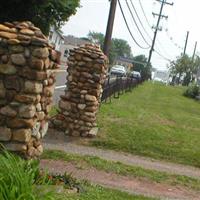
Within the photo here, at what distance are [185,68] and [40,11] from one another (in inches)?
2593

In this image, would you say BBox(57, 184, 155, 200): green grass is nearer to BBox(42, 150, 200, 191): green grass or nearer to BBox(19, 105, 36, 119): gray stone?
BBox(19, 105, 36, 119): gray stone

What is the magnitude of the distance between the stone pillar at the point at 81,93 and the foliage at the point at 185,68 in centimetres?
7684

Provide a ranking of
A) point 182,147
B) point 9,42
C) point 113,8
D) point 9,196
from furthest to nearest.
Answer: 1. point 113,8
2. point 182,147
3. point 9,42
4. point 9,196

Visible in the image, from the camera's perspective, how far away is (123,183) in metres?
9.59

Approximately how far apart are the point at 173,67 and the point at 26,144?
8976 centimetres

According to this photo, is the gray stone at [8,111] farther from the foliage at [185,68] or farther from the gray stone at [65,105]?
the foliage at [185,68]

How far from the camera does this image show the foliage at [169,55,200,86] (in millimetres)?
91375

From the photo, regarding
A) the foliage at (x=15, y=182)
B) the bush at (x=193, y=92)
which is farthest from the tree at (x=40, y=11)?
the foliage at (x=15, y=182)

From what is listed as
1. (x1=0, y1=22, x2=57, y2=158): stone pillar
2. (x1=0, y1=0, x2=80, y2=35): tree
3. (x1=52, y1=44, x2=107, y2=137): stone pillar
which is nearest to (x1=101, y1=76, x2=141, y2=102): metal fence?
(x1=0, y1=0, x2=80, y2=35): tree

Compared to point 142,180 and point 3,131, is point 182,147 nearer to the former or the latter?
point 142,180

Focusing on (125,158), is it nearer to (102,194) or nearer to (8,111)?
(102,194)

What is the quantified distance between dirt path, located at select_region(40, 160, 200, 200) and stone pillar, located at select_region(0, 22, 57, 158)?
1.85 meters

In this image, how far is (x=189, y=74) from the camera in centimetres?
9306

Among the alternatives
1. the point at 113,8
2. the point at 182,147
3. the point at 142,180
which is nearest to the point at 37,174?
the point at 142,180
